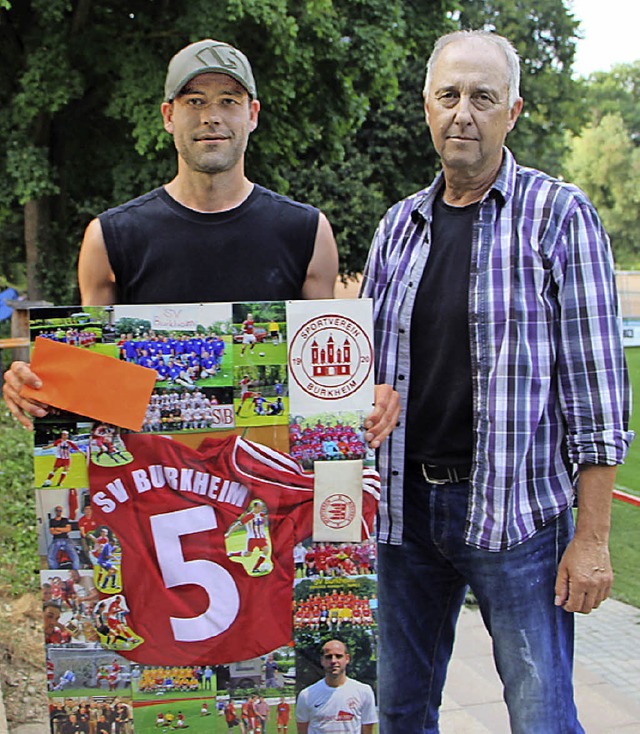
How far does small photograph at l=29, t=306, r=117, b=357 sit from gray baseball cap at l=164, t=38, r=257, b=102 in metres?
0.78

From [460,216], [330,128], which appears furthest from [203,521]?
[330,128]

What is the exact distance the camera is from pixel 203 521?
236 centimetres

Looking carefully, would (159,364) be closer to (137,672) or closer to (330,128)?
(137,672)

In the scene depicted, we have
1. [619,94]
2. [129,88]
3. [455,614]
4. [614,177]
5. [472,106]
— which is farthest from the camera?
[619,94]

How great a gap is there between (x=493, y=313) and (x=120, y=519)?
1.14 metres

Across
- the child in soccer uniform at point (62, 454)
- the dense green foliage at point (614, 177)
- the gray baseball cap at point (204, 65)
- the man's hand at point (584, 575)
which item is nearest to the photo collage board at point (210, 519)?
the child in soccer uniform at point (62, 454)

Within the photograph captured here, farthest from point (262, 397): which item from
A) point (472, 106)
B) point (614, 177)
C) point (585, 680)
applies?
point (614, 177)

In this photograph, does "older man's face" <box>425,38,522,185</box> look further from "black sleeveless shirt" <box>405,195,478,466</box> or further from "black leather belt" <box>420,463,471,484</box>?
"black leather belt" <box>420,463,471,484</box>

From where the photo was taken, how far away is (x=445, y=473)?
2652mm

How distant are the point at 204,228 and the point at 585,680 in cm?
300

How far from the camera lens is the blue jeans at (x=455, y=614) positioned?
8.29ft

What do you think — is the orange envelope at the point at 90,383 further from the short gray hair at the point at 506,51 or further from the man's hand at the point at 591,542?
the short gray hair at the point at 506,51

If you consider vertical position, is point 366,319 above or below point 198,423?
above

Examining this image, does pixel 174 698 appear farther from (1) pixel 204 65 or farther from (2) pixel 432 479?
(1) pixel 204 65
